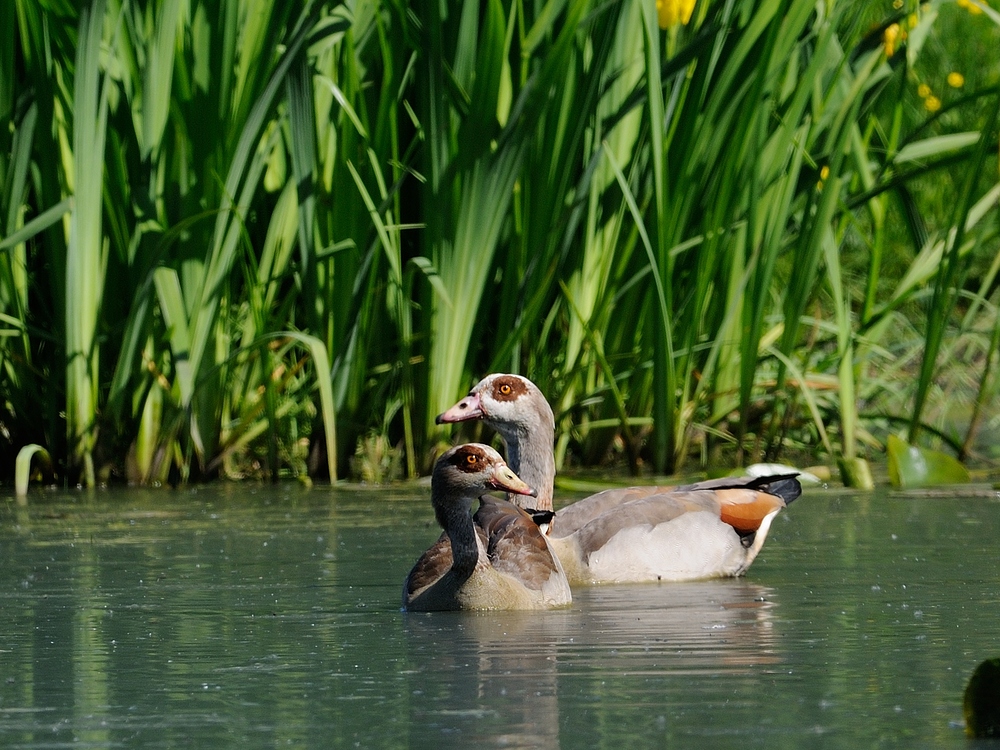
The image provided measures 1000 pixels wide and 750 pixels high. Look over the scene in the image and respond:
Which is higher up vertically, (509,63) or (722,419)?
(509,63)

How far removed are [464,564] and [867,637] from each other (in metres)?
1.12

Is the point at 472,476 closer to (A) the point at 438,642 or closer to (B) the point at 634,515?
(A) the point at 438,642

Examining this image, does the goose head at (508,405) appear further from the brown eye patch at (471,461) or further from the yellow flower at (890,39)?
the yellow flower at (890,39)

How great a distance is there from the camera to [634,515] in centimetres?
532

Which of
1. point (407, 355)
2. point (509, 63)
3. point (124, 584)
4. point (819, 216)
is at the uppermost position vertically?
point (509, 63)

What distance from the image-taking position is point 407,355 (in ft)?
22.5

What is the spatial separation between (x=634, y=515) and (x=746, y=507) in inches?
14.9

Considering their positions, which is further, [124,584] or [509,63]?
[509,63]

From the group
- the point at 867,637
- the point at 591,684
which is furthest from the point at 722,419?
Answer: the point at 591,684

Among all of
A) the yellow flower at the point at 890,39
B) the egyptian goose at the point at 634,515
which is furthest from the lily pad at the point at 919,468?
the yellow flower at the point at 890,39

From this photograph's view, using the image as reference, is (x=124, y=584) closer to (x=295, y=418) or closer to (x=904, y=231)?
(x=295, y=418)

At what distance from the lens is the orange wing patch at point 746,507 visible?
5.38 m

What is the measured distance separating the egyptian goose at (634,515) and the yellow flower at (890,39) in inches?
92.4

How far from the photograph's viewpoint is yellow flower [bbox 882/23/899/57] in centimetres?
724
